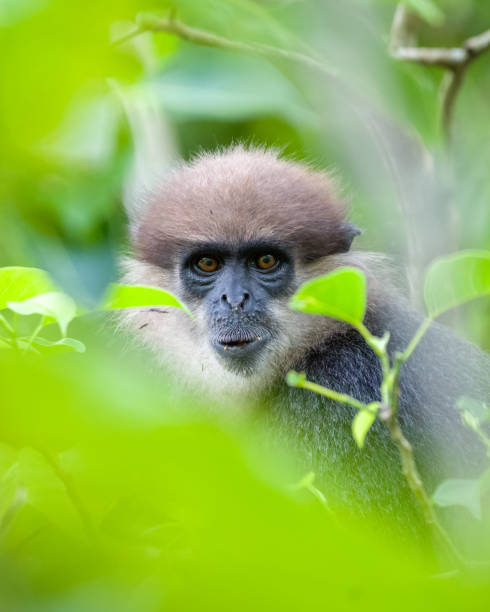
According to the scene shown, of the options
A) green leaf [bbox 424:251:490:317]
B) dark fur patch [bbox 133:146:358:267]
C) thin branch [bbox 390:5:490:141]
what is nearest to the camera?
green leaf [bbox 424:251:490:317]

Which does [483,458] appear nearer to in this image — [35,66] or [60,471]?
[60,471]

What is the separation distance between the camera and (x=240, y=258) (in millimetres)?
4227

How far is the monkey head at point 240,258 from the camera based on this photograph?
13.1ft

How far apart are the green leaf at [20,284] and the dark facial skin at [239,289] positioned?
2.38m

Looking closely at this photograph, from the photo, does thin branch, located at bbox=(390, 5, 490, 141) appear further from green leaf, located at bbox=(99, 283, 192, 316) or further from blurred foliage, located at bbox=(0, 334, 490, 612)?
blurred foliage, located at bbox=(0, 334, 490, 612)

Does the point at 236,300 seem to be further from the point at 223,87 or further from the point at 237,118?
the point at 237,118

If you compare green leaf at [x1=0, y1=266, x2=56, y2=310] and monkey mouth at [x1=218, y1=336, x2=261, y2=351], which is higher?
monkey mouth at [x1=218, y1=336, x2=261, y2=351]

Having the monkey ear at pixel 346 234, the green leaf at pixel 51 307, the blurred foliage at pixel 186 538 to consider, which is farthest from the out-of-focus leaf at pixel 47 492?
the monkey ear at pixel 346 234

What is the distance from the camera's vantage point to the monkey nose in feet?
12.9

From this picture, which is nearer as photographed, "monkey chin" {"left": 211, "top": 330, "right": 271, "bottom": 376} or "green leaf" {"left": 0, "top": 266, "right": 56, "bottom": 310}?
"green leaf" {"left": 0, "top": 266, "right": 56, "bottom": 310}

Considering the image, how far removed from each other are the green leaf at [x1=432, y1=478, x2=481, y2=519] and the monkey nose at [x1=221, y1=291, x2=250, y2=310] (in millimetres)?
2388

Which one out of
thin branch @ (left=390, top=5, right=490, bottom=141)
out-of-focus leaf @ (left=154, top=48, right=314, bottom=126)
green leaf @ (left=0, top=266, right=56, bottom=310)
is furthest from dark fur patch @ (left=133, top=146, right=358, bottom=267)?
green leaf @ (left=0, top=266, right=56, bottom=310)

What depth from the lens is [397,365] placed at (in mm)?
1334

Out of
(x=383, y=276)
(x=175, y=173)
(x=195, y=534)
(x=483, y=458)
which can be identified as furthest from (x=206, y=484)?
(x=175, y=173)
